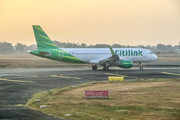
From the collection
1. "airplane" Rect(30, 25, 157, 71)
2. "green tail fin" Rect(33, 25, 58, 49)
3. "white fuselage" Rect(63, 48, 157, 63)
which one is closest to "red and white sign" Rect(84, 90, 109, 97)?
"airplane" Rect(30, 25, 157, 71)

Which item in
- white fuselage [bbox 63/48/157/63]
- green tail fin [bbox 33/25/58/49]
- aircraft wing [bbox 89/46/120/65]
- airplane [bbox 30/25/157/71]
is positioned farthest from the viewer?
white fuselage [bbox 63/48/157/63]

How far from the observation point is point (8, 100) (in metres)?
14.9

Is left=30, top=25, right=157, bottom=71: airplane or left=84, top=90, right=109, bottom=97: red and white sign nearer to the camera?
left=84, top=90, right=109, bottom=97: red and white sign

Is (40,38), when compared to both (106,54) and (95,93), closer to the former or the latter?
(106,54)

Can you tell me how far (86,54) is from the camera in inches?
1576

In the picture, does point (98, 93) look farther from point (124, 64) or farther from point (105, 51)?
point (105, 51)

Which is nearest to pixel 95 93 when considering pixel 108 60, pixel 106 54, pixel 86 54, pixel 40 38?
pixel 108 60

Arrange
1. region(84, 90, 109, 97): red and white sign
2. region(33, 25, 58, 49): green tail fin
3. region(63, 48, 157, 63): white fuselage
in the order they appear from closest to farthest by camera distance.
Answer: region(84, 90, 109, 97): red and white sign, region(33, 25, 58, 49): green tail fin, region(63, 48, 157, 63): white fuselage

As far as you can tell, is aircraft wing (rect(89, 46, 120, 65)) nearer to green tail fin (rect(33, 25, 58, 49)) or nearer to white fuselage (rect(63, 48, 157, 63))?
white fuselage (rect(63, 48, 157, 63))

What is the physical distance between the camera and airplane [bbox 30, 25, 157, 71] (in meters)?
37.6

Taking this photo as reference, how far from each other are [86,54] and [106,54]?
382 centimetres

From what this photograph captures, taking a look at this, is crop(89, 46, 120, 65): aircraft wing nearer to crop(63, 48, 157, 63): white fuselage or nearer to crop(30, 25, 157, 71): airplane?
crop(30, 25, 157, 71): airplane

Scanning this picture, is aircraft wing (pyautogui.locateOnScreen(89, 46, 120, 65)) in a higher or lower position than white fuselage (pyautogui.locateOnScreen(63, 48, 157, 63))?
lower

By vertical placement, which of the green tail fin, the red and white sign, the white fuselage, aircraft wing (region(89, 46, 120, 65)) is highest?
the green tail fin
